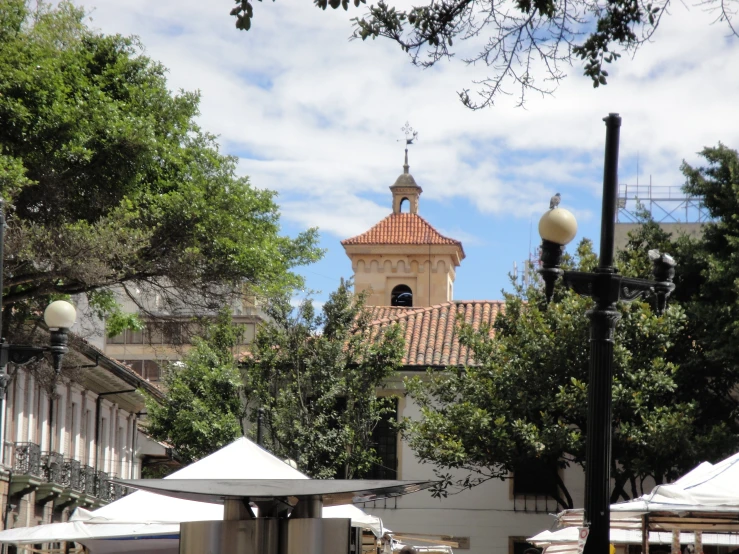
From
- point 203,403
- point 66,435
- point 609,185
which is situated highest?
point 609,185

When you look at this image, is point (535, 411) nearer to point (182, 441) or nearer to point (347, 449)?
point (347, 449)

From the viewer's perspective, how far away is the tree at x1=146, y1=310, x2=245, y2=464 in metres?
30.2

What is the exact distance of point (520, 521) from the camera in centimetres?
3366

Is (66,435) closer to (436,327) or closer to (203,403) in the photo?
(203,403)

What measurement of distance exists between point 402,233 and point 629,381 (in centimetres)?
3769

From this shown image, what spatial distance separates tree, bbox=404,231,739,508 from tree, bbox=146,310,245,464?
15.1 feet

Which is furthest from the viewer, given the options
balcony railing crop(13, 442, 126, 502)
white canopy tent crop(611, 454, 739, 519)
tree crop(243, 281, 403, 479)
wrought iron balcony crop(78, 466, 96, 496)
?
wrought iron balcony crop(78, 466, 96, 496)

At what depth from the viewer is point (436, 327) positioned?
1499 inches

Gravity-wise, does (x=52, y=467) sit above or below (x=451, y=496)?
above

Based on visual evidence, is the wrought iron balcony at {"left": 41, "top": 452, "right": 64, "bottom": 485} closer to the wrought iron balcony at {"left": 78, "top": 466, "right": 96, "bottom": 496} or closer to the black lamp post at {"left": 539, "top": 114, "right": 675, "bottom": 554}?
the wrought iron balcony at {"left": 78, "top": 466, "right": 96, "bottom": 496}

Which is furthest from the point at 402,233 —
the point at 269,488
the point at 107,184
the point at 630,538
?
the point at 269,488

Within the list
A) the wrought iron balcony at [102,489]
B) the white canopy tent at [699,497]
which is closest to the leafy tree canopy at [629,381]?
the wrought iron balcony at [102,489]

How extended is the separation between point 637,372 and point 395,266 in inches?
1437

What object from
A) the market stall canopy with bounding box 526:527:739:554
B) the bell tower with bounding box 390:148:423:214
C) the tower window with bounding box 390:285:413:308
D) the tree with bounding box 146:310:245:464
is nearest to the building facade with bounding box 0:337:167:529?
the tree with bounding box 146:310:245:464
